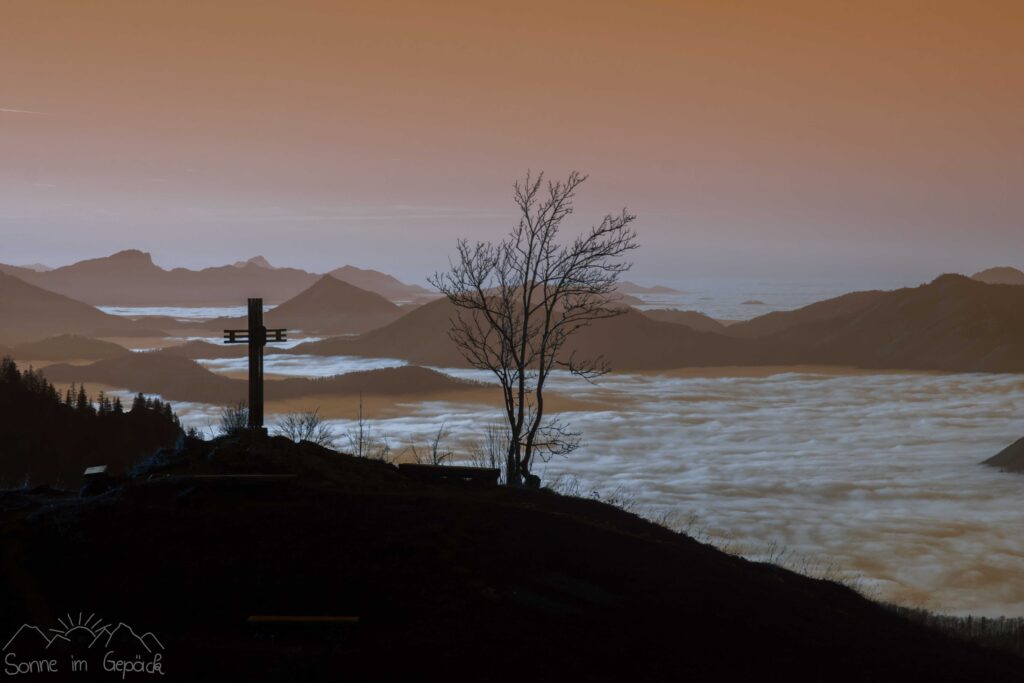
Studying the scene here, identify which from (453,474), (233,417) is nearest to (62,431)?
(233,417)

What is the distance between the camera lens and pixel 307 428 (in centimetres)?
4197

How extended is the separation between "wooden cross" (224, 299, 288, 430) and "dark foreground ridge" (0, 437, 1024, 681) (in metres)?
8.19

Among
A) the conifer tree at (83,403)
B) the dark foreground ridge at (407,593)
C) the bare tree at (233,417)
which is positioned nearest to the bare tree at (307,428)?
the bare tree at (233,417)

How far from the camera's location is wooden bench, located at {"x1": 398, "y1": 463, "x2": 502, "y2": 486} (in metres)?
24.2

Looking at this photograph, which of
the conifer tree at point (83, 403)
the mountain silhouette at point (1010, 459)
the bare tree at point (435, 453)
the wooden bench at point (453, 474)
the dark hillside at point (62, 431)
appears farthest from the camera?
the mountain silhouette at point (1010, 459)

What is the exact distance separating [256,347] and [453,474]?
8950 millimetres

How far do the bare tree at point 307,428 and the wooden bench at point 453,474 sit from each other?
43.0 ft

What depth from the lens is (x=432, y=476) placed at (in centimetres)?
2445

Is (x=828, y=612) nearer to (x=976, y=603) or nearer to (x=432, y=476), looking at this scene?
(x=432, y=476)

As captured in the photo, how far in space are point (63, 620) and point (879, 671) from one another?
13.3 m

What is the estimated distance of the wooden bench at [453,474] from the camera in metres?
24.2

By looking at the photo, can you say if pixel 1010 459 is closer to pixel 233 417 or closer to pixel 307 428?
pixel 307 428

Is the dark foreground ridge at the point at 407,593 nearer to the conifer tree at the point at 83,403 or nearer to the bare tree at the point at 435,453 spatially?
the bare tree at the point at 435,453

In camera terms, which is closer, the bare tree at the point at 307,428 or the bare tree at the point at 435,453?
the bare tree at the point at 435,453
